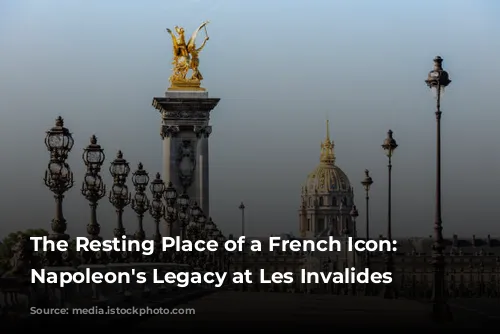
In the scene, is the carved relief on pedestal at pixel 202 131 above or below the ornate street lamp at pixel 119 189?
above

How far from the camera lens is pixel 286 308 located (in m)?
50.7

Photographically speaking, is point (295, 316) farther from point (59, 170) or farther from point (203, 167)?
point (203, 167)

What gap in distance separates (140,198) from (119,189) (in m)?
6.30

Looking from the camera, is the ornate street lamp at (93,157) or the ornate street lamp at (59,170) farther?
the ornate street lamp at (93,157)

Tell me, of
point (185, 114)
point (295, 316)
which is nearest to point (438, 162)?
point (295, 316)

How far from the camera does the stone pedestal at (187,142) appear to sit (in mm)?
125562

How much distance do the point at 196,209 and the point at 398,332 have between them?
53625mm

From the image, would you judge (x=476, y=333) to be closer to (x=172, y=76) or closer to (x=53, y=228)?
(x=53, y=228)

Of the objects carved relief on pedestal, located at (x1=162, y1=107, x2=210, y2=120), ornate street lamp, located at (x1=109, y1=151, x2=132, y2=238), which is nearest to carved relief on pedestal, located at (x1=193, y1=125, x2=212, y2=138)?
carved relief on pedestal, located at (x1=162, y1=107, x2=210, y2=120)

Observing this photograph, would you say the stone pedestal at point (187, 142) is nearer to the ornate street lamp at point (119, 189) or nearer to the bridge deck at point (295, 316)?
the bridge deck at point (295, 316)

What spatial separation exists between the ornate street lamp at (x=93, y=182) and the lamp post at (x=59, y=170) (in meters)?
3.75

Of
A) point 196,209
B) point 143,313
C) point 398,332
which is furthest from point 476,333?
point 196,209

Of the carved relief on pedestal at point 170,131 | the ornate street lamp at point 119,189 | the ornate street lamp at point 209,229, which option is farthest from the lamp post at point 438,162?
the carved relief on pedestal at point 170,131

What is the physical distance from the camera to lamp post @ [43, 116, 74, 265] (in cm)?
3725
